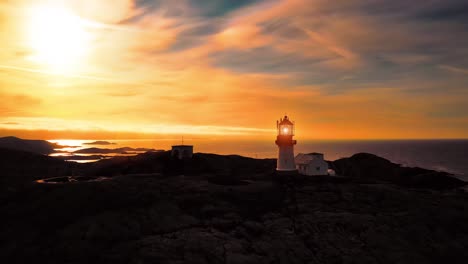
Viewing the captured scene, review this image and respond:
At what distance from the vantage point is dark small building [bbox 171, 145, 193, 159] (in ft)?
203

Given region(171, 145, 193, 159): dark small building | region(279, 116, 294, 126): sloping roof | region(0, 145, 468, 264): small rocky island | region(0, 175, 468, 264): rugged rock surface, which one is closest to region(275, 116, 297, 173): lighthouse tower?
region(279, 116, 294, 126): sloping roof

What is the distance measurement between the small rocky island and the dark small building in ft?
A: 85.0

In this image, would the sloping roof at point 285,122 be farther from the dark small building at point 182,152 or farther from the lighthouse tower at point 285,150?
the dark small building at point 182,152

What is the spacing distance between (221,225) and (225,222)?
602 millimetres

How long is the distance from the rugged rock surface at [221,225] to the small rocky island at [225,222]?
0.23 feet

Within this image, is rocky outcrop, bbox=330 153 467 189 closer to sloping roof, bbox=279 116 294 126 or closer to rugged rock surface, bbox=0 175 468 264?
sloping roof, bbox=279 116 294 126

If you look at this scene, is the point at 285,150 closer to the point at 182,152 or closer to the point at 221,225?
the point at 221,225

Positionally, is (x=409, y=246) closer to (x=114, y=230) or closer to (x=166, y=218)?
(x=166, y=218)

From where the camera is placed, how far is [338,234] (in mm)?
25109

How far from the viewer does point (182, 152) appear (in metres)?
62.4

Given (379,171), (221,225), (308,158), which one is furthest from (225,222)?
(379,171)

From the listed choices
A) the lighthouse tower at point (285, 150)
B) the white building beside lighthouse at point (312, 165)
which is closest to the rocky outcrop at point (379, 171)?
the white building beside lighthouse at point (312, 165)

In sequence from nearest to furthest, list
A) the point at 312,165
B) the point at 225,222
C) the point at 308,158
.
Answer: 1. the point at 225,222
2. the point at 312,165
3. the point at 308,158

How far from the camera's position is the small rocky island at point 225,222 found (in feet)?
Answer: 71.3
